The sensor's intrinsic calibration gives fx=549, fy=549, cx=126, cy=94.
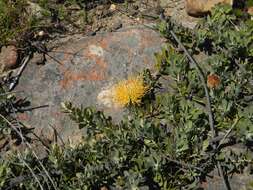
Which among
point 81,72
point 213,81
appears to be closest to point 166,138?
point 213,81

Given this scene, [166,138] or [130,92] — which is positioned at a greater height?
[130,92]

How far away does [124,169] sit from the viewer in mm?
3807

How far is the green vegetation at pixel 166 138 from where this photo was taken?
A: 3.72 meters

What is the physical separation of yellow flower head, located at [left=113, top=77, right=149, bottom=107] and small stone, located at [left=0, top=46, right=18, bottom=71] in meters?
0.88

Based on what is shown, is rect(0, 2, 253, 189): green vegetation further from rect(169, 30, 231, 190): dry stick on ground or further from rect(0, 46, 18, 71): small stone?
rect(0, 46, 18, 71): small stone

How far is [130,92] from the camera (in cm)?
409

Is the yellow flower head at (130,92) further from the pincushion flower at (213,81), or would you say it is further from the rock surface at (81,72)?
the pincushion flower at (213,81)

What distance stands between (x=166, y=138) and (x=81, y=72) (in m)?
1.00

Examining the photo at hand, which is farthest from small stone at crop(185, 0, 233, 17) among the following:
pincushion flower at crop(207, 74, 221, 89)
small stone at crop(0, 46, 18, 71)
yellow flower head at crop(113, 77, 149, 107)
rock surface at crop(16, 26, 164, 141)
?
small stone at crop(0, 46, 18, 71)

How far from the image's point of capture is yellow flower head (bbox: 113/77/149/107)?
160 inches

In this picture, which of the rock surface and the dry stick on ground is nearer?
the dry stick on ground

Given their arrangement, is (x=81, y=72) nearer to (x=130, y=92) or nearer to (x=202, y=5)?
(x=130, y=92)

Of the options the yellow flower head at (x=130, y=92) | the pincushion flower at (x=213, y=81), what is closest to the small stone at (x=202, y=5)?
the pincushion flower at (x=213, y=81)

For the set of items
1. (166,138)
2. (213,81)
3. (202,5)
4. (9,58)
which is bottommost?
(166,138)
